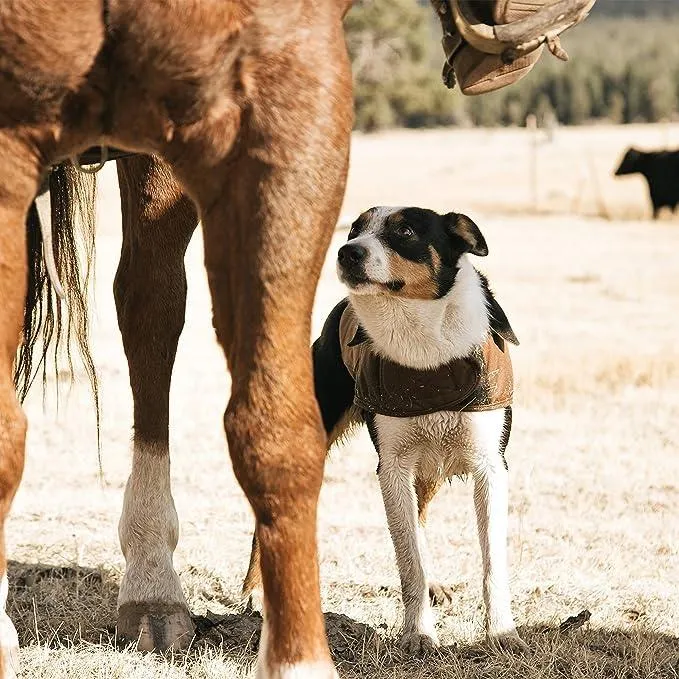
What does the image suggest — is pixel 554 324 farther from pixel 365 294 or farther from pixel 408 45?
pixel 408 45

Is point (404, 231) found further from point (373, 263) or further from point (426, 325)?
point (426, 325)

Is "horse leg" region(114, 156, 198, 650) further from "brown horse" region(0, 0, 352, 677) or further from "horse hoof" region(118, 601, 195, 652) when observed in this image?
"brown horse" region(0, 0, 352, 677)

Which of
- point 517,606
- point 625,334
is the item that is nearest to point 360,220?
point 517,606

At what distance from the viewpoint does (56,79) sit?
7.21 ft

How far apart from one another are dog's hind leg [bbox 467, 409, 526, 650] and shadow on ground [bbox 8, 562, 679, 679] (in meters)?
0.12

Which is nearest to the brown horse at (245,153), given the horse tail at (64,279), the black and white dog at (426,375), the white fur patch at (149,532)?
the white fur patch at (149,532)

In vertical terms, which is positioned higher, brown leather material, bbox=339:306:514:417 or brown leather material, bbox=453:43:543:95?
brown leather material, bbox=453:43:543:95

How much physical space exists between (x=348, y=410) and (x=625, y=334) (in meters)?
6.25

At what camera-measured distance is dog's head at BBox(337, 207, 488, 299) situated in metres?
3.92

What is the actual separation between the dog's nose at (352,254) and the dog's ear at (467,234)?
13.8 inches

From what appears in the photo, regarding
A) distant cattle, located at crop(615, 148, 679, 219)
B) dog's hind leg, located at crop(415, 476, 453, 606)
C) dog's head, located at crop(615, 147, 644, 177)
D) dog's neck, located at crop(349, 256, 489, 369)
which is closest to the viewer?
dog's neck, located at crop(349, 256, 489, 369)

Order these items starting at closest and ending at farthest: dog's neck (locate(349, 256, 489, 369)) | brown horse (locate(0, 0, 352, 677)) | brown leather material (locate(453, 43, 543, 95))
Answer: brown horse (locate(0, 0, 352, 677)) → brown leather material (locate(453, 43, 543, 95)) → dog's neck (locate(349, 256, 489, 369))

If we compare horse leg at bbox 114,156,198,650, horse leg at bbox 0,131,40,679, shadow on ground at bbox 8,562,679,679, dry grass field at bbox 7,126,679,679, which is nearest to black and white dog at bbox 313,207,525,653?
shadow on ground at bbox 8,562,679,679

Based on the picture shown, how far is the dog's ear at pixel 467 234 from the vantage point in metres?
4.06
